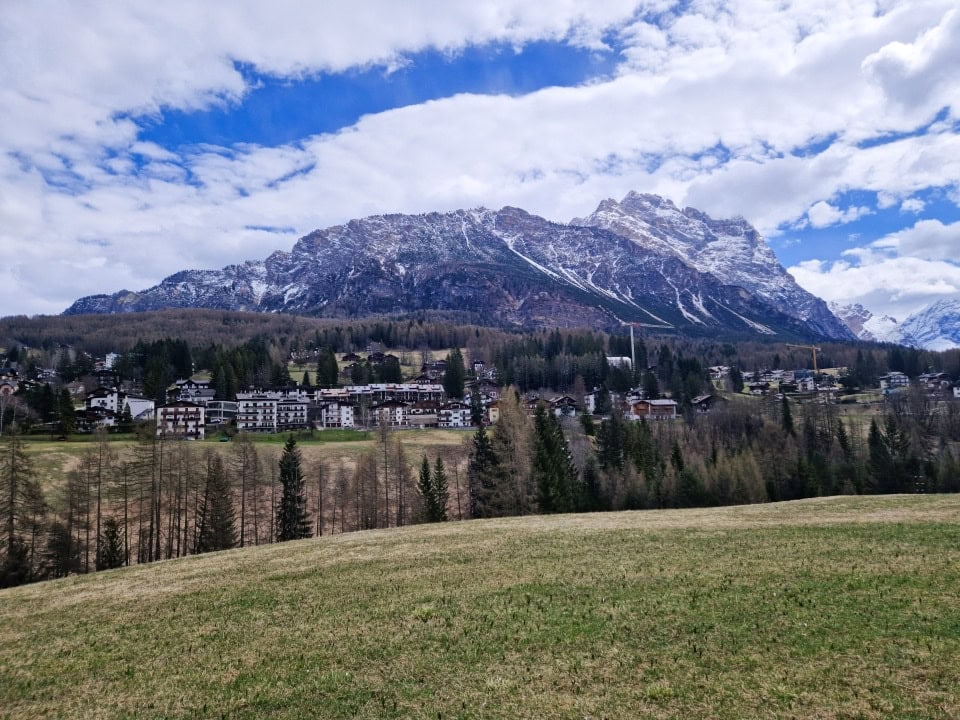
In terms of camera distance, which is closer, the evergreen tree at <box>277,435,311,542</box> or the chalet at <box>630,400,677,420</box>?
the evergreen tree at <box>277,435,311,542</box>

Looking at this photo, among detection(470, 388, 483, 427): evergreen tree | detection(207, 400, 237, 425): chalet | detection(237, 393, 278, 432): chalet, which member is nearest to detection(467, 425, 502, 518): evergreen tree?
detection(470, 388, 483, 427): evergreen tree

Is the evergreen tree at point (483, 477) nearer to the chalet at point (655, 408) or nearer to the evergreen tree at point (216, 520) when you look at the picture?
the evergreen tree at point (216, 520)

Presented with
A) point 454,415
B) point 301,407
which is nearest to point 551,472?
point 454,415

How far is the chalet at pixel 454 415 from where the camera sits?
176625 mm

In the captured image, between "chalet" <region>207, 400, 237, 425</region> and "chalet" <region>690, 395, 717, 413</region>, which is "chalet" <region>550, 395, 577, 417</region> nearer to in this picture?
"chalet" <region>690, 395, 717, 413</region>

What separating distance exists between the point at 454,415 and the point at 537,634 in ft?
520

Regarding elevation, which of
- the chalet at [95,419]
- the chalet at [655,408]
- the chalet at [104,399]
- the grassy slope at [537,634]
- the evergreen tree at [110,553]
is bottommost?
the evergreen tree at [110,553]

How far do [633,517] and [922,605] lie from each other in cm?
3104

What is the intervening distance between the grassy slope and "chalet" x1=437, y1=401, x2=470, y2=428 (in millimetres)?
140582

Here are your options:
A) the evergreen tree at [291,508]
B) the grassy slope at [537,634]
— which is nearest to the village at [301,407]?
the evergreen tree at [291,508]

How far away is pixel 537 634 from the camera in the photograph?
19984 mm

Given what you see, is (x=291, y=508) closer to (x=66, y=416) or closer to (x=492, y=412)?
(x=66, y=416)

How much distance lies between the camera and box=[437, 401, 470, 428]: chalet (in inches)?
6954

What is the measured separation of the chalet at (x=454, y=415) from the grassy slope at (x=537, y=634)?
461ft
